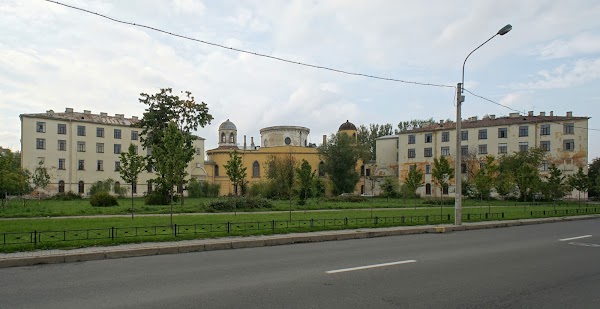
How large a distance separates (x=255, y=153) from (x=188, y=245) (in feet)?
215

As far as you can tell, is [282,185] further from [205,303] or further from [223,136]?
[205,303]

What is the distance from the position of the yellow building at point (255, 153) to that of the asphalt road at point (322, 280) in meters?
62.5

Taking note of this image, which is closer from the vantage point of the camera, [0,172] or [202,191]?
[0,172]

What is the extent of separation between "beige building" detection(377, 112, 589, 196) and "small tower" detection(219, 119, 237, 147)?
30592 millimetres

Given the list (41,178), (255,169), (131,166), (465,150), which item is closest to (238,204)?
(131,166)

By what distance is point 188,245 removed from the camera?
12328 mm

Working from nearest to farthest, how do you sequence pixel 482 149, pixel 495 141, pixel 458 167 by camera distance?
1. pixel 458 167
2. pixel 495 141
3. pixel 482 149

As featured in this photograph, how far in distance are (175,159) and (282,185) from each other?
114ft

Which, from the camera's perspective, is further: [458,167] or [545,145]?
[545,145]

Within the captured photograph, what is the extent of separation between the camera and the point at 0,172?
31578 mm

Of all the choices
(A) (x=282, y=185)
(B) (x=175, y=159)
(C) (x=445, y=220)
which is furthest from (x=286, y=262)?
(A) (x=282, y=185)

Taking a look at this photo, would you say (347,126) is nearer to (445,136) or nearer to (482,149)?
(445,136)

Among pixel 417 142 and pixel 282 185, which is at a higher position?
pixel 417 142

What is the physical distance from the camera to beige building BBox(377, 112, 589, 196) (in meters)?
61.6
